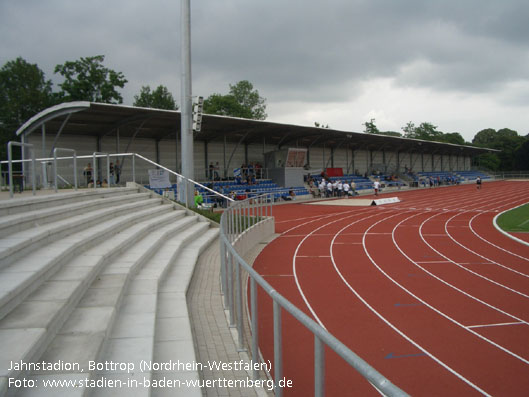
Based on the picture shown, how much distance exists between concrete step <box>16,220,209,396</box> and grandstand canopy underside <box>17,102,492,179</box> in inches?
557

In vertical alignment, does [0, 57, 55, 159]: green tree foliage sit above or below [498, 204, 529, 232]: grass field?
above

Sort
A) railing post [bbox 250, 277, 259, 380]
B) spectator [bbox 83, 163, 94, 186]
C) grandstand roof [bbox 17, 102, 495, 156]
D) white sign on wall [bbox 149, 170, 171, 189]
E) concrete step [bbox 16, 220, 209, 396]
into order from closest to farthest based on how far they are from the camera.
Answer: concrete step [bbox 16, 220, 209, 396]
railing post [bbox 250, 277, 259, 380]
spectator [bbox 83, 163, 94, 186]
white sign on wall [bbox 149, 170, 171, 189]
grandstand roof [bbox 17, 102, 495, 156]

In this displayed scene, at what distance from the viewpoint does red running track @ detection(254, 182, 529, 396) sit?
4.55 metres

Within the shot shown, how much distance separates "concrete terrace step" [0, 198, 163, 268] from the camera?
466cm

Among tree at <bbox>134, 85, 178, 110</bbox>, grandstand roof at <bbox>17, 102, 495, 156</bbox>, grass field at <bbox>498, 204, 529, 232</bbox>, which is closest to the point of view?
grass field at <bbox>498, 204, 529, 232</bbox>

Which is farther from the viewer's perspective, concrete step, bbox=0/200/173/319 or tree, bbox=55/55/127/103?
tree, bbox=55/55/127/103

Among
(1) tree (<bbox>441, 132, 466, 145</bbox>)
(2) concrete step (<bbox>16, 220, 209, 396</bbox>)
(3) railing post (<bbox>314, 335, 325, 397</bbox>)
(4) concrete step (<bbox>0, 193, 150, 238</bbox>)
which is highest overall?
(1) tree (<bbox>441, 132, 466, 145</bbox>)

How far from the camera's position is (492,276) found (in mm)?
9312

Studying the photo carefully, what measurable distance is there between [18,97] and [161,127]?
26.8 meters

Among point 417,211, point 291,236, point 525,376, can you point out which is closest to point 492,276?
point 525,376

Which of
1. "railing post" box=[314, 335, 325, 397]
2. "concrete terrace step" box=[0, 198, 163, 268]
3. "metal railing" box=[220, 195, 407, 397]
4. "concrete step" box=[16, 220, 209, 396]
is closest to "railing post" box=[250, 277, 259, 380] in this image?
"metal railing" box=[220, 195, 407, 397]

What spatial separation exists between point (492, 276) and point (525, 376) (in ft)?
16.1

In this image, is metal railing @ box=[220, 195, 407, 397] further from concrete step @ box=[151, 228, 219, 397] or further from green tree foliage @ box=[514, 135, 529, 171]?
green tree foliage @ box=[514, 135, 529, 171]

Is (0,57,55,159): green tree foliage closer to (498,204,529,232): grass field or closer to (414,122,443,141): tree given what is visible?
(498,204,529,232): grass field
